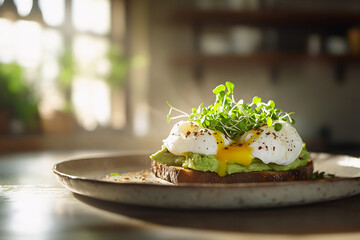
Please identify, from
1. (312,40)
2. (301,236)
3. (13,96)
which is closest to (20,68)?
(13,96)

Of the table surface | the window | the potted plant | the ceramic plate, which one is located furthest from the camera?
the window

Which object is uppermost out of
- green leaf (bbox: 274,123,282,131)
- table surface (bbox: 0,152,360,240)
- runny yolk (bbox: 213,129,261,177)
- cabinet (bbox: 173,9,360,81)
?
cabinet (bbox: 173,9,360,81)

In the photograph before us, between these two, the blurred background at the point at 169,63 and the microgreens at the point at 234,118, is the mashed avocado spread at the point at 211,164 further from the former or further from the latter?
the blurred background at the point at 169,63

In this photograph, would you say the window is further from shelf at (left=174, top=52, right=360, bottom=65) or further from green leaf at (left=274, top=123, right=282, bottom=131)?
green leaf at (left=274, top=123, right=282, bottom=131)

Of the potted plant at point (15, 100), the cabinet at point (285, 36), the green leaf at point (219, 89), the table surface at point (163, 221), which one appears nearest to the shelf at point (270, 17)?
the cabinet at point (285, 36)

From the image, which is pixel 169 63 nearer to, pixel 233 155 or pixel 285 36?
pixel 285 36

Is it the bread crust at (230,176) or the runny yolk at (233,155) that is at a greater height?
the runny yolk at (233,155)

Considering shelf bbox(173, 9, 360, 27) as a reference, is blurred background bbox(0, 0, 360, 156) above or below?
below

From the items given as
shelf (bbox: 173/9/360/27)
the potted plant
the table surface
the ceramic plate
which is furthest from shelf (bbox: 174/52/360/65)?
the ceramic plate

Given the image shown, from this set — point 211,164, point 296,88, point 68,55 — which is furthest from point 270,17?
point 211,164
